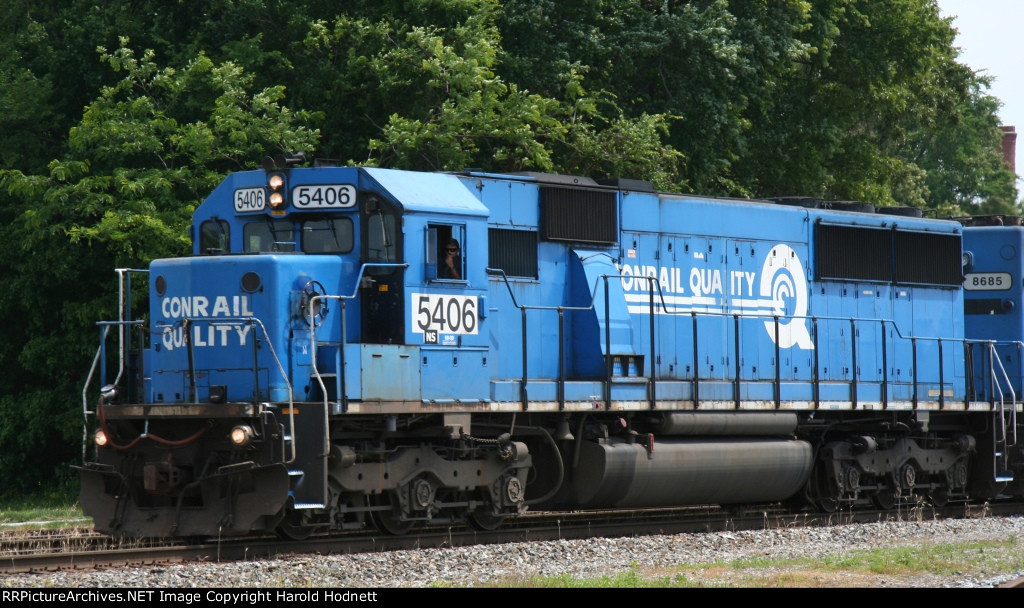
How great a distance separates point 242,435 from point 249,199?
2.59 m

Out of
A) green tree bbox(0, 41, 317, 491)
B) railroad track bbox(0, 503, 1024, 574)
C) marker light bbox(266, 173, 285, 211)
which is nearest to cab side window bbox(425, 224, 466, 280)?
marker light bbox(266, 173, 285, 211)

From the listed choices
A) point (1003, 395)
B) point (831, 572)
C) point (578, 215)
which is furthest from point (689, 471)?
point (1003, 395)

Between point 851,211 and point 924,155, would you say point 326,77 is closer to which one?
point 851,211

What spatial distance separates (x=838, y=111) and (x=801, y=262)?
42.8 feet

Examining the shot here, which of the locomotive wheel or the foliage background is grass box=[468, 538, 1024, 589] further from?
the foliage background

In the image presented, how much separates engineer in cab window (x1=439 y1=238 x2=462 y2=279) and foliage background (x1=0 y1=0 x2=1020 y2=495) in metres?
6.89

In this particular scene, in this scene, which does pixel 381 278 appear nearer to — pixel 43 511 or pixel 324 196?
pixel 324 196

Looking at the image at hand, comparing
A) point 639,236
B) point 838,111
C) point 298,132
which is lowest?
point 639,236

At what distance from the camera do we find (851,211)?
18062 millimetres

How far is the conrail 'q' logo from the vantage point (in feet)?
55.3

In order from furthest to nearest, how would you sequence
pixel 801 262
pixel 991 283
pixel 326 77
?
1. pixel 326 77
2. pixel 991 283
3. pixel 801 262

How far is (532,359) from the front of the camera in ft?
46.7

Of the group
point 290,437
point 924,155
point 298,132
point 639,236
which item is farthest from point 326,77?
point 924,155

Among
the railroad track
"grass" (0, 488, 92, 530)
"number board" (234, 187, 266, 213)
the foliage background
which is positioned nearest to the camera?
the railroad track
